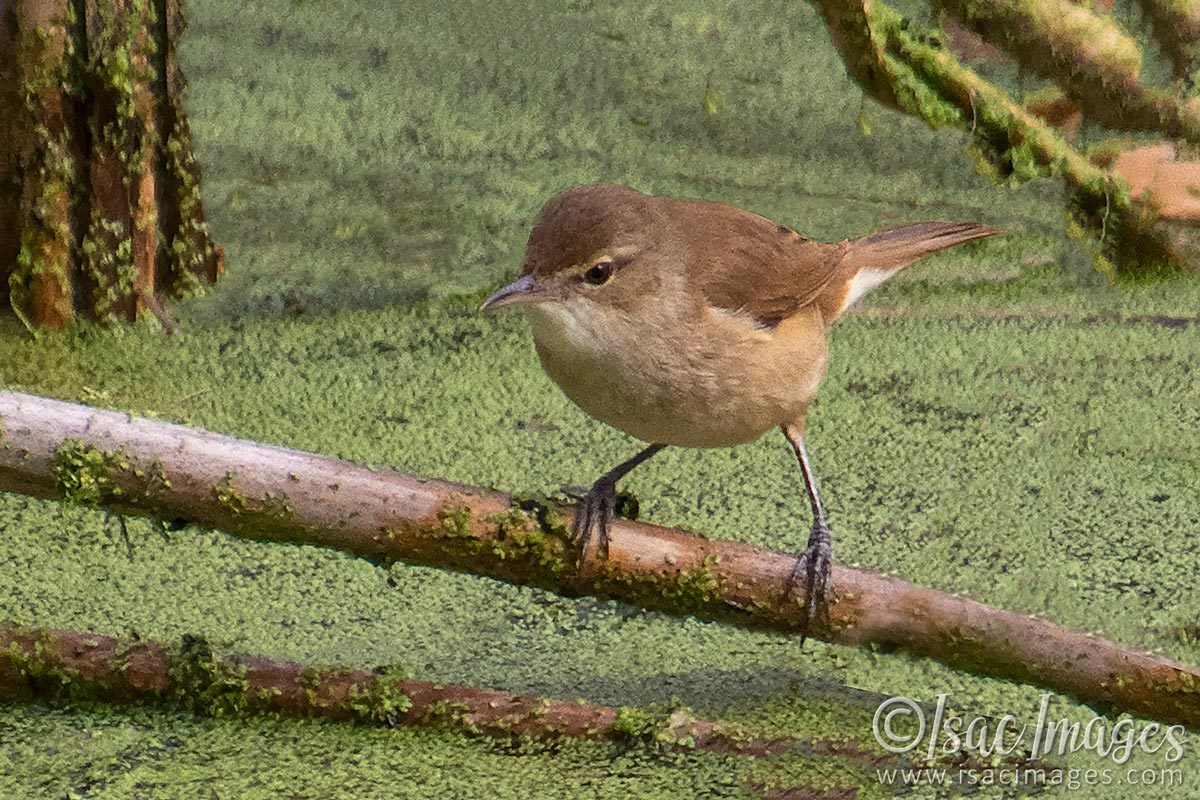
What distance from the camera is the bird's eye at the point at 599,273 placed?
2428 mm

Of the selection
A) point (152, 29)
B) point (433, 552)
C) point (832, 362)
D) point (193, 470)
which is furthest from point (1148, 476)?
point (152, 29)

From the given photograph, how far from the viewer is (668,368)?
245cm

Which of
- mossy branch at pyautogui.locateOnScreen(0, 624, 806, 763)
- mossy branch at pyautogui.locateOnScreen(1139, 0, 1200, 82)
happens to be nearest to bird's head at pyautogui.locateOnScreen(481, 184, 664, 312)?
mossy branch at pyautogui.locateOnScreen(0, 624, 806, 763)

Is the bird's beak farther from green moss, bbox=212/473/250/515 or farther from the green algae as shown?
green moss, bbox=212/473/250/515

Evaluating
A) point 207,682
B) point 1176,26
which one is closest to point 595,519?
point 207,682

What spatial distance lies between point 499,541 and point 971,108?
1.79 metres

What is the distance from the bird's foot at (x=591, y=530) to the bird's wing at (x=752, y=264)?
0.44 meters

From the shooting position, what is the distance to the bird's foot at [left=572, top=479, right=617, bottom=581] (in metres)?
2.37

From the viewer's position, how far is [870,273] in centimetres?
318

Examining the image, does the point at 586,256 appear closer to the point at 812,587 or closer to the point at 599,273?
the point at 599,273

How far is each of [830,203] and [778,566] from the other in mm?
2861

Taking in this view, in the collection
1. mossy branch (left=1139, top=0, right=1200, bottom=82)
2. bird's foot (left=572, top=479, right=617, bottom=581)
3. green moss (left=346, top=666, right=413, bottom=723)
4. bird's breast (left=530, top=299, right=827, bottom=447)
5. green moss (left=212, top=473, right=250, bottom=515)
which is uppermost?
mossy branch (left=1139, top=0, right=1200, bottom=82)

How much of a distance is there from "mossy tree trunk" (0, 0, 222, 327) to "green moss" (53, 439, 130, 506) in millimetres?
2134

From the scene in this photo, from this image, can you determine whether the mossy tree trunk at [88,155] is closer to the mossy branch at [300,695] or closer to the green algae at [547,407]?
the green algae at [547,407]
